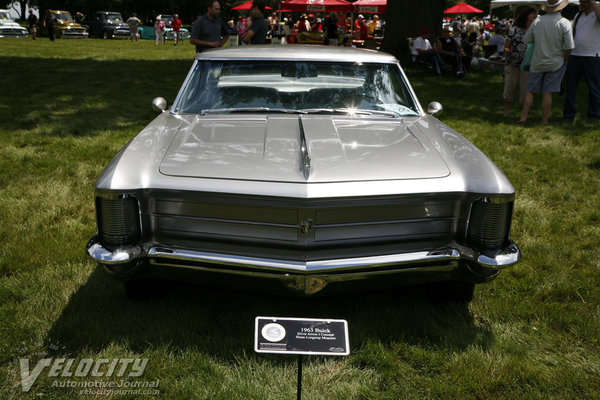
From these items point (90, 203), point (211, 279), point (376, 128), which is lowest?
point (90, 203)

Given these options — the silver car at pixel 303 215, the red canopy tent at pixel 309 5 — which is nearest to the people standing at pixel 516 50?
the silver car at pixel 303 215

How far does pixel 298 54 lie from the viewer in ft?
12.1

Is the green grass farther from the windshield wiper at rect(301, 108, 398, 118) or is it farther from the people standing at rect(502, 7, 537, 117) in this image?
the people standing at rect(502, 7, 537, 117)

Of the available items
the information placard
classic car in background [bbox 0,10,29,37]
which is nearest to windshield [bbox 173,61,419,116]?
the information placard

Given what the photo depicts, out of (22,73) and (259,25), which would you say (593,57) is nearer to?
(259,25)

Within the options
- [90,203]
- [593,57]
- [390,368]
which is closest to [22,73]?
[90,203]

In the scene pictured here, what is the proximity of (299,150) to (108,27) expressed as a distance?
28981 millimetres

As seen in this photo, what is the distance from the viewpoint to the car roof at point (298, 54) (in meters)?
3.65

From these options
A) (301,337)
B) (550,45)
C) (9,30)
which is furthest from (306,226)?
(9,30)

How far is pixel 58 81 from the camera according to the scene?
36.2 feet

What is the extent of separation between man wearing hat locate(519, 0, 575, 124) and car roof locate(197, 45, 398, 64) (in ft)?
13.4

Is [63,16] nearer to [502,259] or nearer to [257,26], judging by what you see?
[257,26]

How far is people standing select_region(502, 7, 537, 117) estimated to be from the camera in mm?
7871

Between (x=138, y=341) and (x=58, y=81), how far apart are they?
10053 mm
